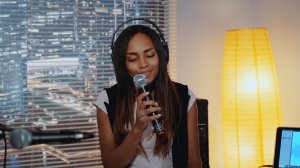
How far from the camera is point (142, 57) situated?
1605 mm

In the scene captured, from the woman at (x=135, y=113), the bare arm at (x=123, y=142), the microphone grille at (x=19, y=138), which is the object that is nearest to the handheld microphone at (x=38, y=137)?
the microphone grille at (x=19, y=138)

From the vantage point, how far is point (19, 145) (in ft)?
2.96

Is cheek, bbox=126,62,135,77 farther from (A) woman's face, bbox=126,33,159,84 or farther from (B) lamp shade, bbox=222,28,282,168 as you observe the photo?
(B) lamp shade, bbox=222,28,282,168

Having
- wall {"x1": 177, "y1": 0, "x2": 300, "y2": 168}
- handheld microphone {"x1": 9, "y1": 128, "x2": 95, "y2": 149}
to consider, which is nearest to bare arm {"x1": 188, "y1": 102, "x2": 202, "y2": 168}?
handheld microphone {"x1": 9, "y1": 128, "x2": 95, "y2": 149}

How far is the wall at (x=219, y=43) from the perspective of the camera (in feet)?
9.18

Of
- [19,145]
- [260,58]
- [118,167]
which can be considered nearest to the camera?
[19,145]

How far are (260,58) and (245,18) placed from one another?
2.08 ft

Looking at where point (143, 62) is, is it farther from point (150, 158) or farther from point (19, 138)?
point (19, 138)

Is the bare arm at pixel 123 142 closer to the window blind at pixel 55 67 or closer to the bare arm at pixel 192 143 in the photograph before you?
the bare arm at pixel 192 143

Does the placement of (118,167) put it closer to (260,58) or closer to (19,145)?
(19,145)

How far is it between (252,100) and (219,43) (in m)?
0.64

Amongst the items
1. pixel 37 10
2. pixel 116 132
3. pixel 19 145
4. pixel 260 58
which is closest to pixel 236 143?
pixel 260 58

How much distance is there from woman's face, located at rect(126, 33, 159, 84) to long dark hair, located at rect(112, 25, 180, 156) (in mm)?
17

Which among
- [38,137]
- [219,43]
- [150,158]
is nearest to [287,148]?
[150,158]
